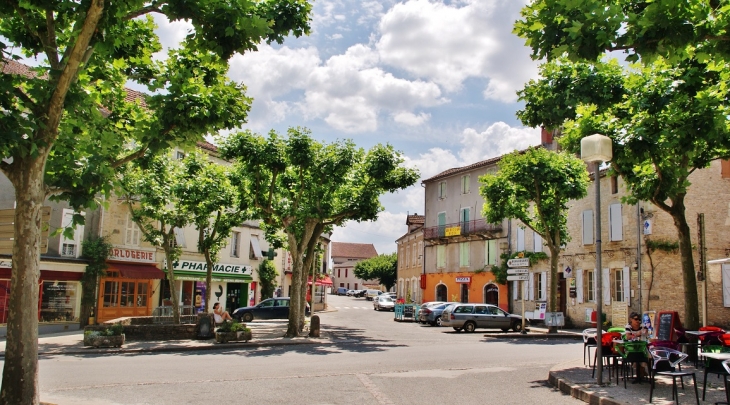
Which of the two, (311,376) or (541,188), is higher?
(541,188)

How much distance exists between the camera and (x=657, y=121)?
1214cm

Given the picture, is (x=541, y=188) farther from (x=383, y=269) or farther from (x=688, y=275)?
(x=383, y=269)

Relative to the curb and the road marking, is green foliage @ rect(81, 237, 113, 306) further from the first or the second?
the curb

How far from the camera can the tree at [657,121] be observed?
11.2m

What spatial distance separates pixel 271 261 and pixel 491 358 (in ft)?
95.0

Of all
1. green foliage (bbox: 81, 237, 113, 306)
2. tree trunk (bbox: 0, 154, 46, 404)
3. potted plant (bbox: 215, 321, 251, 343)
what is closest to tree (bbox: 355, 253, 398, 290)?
green foliage (bbox: 81, 237, 113, 306)

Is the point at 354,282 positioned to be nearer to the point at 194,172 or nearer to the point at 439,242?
the point at 439,242

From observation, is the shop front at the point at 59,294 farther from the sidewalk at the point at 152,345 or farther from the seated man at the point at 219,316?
the seated man at the point at 219,316

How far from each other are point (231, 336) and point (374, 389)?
10.2 metres

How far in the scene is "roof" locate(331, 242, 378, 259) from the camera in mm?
134875

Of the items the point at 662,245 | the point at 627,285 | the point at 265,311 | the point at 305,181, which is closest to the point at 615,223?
the point at 662,245

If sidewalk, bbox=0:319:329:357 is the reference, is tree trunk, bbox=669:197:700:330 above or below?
above

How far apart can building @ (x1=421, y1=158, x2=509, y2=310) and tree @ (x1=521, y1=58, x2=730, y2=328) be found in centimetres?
2516

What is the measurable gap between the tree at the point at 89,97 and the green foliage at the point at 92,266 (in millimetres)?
19462
